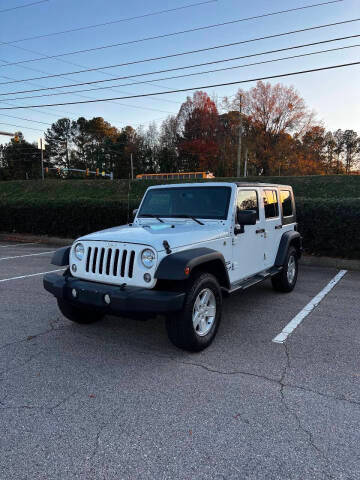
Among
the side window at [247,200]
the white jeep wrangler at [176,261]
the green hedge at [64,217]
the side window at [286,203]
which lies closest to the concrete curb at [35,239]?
the green hedge at [64,217]

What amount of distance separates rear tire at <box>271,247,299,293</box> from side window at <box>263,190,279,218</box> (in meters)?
0.75

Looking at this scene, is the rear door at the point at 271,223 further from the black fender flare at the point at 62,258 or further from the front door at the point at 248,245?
the black fender flare at the point at 62,258

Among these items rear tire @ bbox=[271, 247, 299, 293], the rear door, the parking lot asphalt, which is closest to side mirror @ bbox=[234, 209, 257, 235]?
the rear door

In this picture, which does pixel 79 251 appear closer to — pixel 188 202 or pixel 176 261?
pixel 176 261

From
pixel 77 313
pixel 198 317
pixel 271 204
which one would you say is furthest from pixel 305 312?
pixel 77 313

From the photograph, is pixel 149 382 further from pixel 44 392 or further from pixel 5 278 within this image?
pixel 5 278

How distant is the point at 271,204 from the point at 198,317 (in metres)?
2.75

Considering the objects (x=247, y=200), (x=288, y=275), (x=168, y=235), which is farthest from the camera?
(x=288, y=275)

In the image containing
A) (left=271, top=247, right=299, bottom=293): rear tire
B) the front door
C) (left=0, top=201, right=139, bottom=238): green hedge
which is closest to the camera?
the front door

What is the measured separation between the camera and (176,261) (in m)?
3.38

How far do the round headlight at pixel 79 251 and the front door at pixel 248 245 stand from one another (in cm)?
181

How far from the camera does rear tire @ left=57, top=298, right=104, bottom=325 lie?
4.38 metres

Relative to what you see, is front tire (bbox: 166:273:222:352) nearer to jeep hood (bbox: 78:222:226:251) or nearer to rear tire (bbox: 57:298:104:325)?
jeep hood (bbox: 78:222:226:251)

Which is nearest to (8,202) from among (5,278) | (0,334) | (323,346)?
(5,278)
